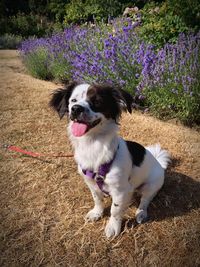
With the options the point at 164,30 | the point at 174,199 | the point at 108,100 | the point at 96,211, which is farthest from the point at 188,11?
the point at 96,211

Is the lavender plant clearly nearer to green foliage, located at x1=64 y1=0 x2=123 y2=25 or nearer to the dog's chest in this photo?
→ the dog's chest

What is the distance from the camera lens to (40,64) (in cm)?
679

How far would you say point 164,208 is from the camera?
2648 millimetres

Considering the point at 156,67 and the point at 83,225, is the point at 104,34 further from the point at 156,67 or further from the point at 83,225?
the point at 83,225

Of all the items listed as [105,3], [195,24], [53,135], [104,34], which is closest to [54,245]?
[53,135]

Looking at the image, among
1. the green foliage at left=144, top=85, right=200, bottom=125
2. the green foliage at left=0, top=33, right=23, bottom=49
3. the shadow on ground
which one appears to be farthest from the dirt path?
the green foliage at left=0, top=33, right=23, bottom=49

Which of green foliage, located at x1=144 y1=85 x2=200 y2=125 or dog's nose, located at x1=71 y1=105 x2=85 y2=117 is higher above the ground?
dog's nose, located at x1=71 y1=105 x2=85 y2=117

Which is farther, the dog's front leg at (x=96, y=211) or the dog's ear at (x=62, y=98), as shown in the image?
the dog's front leg at (x=96, y=211)

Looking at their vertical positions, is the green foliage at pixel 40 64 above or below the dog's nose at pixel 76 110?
below

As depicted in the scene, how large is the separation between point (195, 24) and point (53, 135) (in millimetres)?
3472

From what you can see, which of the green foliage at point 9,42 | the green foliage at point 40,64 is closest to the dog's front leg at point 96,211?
the green foliage at point 40,64

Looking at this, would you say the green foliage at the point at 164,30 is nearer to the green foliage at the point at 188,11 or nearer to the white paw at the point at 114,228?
the green foliage at the point at 188,11

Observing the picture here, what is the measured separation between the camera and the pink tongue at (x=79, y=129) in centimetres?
201

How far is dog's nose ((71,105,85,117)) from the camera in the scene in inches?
74.0
